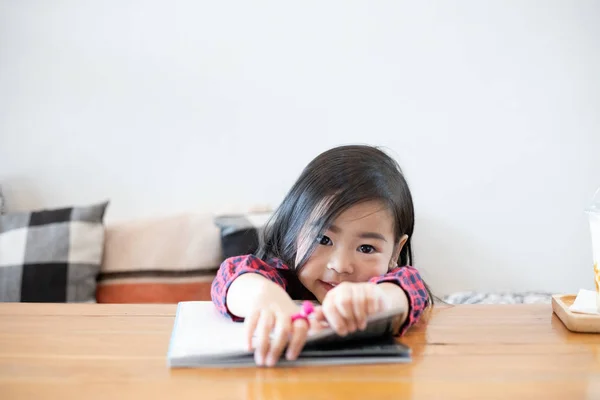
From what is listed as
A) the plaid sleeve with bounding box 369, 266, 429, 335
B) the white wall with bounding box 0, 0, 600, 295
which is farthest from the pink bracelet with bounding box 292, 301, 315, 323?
the white wall with bounding box 0, 0, 600, 295

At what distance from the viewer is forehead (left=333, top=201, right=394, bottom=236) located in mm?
1056

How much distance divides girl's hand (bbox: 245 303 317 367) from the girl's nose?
0.32 metres

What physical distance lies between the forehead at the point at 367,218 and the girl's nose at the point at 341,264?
0.04 meters

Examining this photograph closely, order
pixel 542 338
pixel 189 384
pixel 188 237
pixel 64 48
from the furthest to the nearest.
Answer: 1. pixel 64 48
2. pixel 188 237
3. pixel 542 338
4. pixel 189 384

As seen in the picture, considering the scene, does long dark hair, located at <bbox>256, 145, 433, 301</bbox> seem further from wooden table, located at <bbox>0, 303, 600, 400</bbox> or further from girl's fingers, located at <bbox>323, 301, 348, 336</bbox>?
girl's fingers, located at <bbox>323, 301, 348, 336</bbox>

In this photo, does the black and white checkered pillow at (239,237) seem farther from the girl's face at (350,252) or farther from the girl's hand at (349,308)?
the girl's hand at (349,308)

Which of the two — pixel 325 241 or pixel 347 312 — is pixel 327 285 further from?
pixel 347 312

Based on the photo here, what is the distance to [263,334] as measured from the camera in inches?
27.5

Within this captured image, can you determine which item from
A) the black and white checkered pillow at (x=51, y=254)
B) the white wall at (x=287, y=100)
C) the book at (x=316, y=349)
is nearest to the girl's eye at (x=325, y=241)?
the book at (x=316, y=349)

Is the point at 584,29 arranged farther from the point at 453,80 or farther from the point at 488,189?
the point at 488,189

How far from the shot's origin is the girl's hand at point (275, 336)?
0.69 meters

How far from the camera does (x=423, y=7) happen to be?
245 cm

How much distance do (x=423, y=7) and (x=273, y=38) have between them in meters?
0.55

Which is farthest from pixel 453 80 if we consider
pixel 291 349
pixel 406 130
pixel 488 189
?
pixel 291 349
